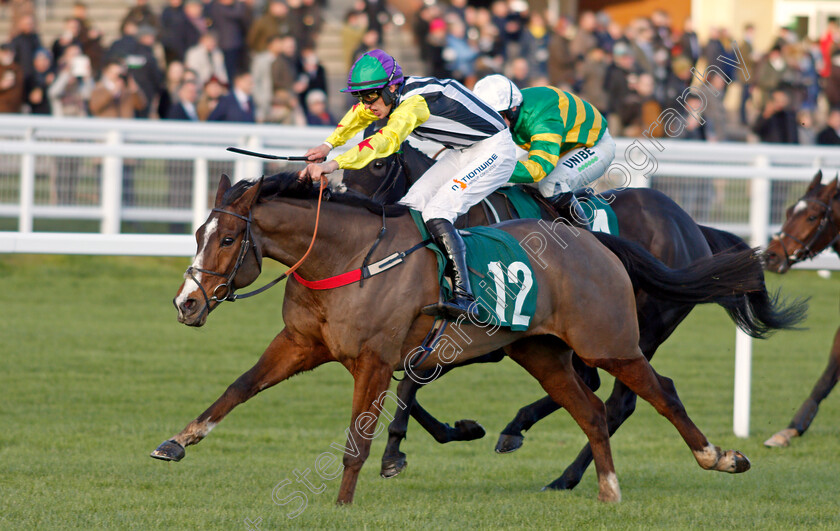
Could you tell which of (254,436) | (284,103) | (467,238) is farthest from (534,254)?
(284,103)

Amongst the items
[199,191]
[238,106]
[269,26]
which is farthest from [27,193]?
[269,26]

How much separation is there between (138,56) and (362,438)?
8106mm

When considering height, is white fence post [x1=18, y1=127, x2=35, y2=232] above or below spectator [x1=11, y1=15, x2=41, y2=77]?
below

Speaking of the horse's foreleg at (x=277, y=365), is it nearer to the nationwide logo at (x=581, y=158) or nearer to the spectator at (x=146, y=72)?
the nationwide logo at (x=581, y=158)

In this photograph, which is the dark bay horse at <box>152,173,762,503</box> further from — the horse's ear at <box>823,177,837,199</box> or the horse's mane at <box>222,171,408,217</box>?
the horse's ear at <box>823,177,837,199</box>

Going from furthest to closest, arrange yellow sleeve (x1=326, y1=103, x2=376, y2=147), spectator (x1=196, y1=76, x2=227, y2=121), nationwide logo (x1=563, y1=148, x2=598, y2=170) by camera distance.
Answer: spectator (x1=196, y1=76, x2=227, y2=121) < nationwide logo (x1=563, y1=148, x2=598, y2=170) < yellow sleeve (x1=326, y1=103, x2=376, y2=147)

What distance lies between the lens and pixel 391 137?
4.34 meters

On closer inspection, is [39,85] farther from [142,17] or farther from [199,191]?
[199,191]

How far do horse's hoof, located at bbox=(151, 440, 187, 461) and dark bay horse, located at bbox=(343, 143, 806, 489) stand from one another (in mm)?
1118

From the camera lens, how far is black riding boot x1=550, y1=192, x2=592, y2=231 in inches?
214

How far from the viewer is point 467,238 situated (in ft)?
15.1

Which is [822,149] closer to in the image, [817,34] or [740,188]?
[740,188]

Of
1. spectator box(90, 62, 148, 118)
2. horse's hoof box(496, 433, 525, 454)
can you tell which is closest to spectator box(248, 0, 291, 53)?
spectator box(90, 62, 148, 118)

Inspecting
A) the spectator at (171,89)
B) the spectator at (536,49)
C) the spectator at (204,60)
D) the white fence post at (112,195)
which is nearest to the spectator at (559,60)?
the spectator at (536,49)
